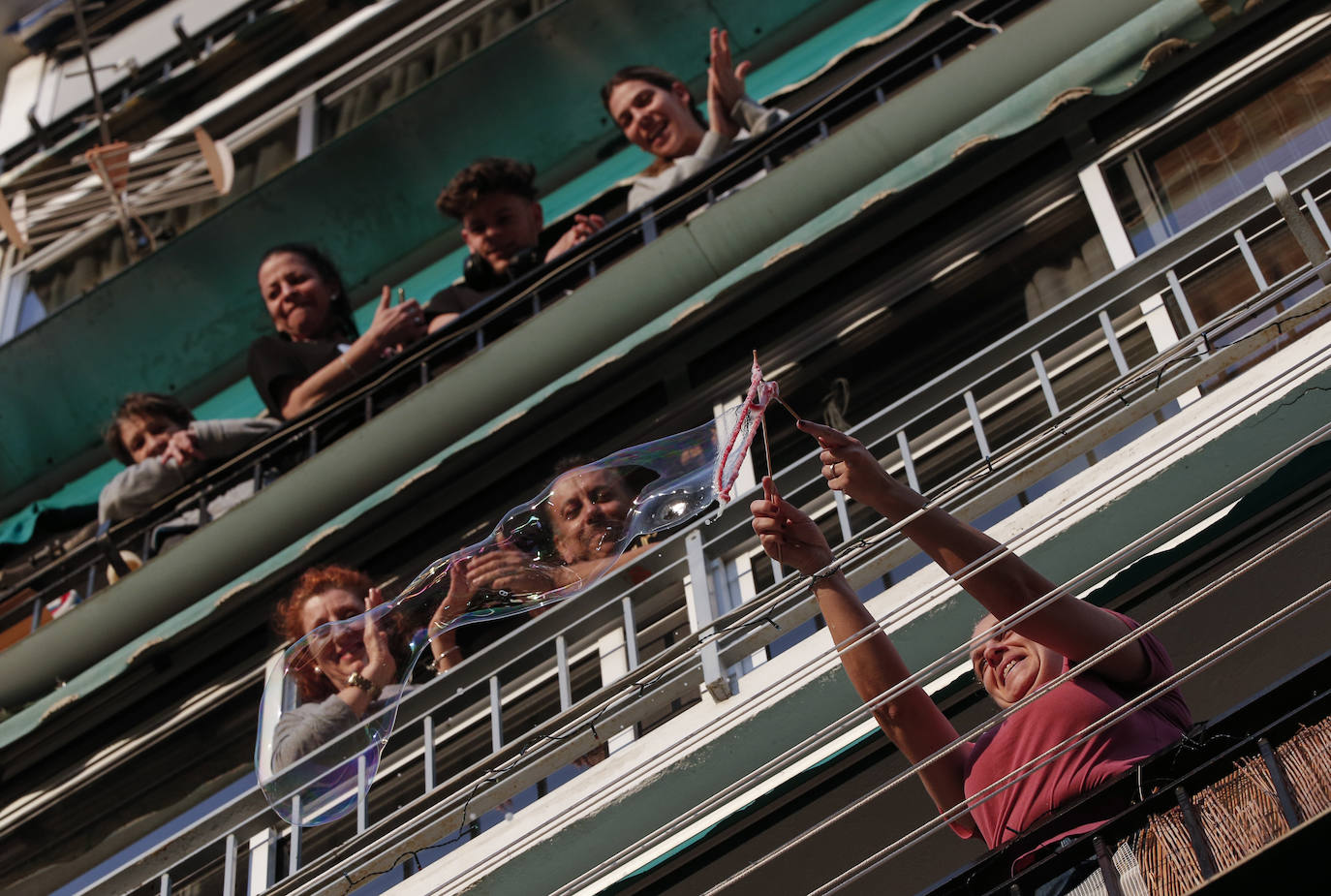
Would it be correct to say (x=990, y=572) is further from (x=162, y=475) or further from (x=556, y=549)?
(x=162, y=475)

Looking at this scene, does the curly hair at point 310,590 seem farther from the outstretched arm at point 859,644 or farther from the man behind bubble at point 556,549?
the outstretched arm at point 859,644

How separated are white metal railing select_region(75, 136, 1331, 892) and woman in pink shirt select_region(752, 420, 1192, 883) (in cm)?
42

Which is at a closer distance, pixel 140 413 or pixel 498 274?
pixel 498 274

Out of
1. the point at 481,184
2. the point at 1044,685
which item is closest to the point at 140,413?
the point at 481,184

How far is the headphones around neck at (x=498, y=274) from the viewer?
8.74 meters

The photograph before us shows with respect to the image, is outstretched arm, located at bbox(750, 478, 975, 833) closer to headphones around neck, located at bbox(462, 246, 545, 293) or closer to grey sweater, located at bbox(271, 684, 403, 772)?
grey sweater, located at bbox(271, 684, 403, 772)

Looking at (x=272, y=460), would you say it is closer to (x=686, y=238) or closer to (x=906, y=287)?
(x=686, y=238)

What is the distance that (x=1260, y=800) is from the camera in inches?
131

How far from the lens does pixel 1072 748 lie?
383 cm

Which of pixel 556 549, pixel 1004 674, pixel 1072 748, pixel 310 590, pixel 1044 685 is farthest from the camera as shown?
pixel 310 590

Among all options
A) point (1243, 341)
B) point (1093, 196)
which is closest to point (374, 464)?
point (1093, 196)

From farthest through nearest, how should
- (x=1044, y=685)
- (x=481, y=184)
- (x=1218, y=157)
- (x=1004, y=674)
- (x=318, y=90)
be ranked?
(x=318, y=90) → (x=481, y=184) → (x=1218, y=157) → (x=1004, y=674) → (x=1044, y=685)

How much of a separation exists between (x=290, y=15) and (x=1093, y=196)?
1071 centimetres

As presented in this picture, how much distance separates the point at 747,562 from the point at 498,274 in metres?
3.31
